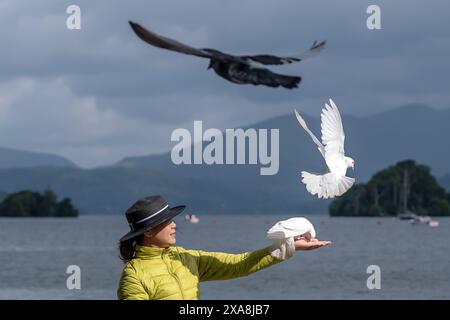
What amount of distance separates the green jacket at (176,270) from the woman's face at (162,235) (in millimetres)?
47

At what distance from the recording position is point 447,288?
59750 millimetres

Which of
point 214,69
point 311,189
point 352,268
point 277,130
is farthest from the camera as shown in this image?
point 352,268

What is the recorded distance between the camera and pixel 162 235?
6.65 m

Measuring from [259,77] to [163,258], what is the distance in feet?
6.77

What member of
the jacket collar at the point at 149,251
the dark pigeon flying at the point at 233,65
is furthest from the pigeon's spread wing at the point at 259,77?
the jacket collar at the point at 149,251

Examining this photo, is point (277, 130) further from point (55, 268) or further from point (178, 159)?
point (55, 268)

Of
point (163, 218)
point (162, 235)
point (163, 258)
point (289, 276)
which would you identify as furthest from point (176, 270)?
point (289, 276)

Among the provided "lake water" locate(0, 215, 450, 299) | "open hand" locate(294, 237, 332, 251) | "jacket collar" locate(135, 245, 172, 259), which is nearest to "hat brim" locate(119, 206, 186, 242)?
"jacket collar" locate(135, 245, 172, 259)

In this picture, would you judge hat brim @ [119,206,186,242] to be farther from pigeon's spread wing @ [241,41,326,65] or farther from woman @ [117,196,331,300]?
pigeon's spread wing @ [241,41,326,65]

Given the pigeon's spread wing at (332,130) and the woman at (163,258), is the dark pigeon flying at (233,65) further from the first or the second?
the woman at (163,258)

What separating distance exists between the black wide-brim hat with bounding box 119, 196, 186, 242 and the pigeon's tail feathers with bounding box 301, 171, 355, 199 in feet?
2.86

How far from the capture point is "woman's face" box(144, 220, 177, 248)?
6.63 m
